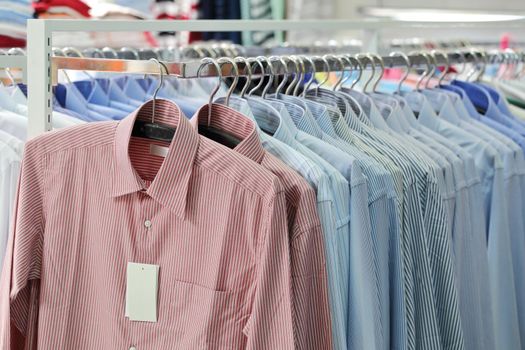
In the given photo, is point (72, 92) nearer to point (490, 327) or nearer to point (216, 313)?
point (216, 313)

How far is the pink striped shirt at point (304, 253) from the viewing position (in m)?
1.27

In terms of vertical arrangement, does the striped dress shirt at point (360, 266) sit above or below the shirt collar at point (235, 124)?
below

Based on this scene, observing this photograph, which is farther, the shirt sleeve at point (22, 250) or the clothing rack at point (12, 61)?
the clothing rack at point (12, 61)

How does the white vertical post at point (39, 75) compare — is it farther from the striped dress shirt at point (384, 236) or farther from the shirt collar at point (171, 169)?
the striped dress shirt at point (384, 236)

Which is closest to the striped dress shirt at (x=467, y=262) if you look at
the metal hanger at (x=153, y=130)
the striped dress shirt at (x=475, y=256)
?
the striped dress shirt at (x=475, y=256)

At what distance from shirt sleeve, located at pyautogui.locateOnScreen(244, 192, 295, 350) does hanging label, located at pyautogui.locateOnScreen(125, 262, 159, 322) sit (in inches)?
6.3

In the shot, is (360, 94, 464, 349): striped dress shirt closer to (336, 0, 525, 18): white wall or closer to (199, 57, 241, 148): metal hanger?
(199, 57, 241, 148): metal hanger

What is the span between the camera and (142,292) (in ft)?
4.28

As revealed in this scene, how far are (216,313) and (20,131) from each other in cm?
49

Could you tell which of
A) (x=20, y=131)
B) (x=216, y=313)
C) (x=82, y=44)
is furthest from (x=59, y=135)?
(x=82, y=44)

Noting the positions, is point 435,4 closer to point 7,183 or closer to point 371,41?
point 371,41

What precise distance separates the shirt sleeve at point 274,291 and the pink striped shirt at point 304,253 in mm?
38

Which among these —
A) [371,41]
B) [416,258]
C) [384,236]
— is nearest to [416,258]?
[416,258]

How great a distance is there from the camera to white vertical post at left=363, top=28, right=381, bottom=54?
2539 mm
